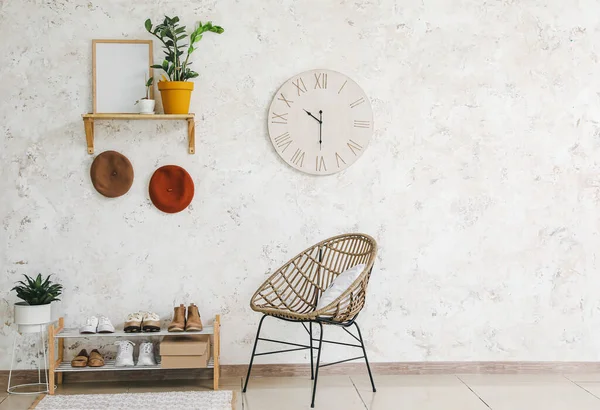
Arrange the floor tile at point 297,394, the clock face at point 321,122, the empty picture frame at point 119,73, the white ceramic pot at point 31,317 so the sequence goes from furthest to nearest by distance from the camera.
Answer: the clock face at point 321,122
the empty picture frame at point 119,73
the white ceramic pot at point 31,317
the floor tile at point 297,394

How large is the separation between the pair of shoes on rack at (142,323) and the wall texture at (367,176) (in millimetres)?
189

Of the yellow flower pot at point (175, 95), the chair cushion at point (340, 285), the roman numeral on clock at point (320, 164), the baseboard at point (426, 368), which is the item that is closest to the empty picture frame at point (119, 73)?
the yellow flower pot at point (175, 95)

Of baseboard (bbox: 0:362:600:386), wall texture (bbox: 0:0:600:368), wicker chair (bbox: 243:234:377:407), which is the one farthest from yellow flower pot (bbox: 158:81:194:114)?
baseboard (bbox: 0:362:600:386)

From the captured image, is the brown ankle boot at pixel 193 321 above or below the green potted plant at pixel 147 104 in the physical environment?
below

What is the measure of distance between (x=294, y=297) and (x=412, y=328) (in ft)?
2.34

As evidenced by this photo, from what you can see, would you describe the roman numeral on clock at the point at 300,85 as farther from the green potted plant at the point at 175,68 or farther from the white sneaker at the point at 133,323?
the white sneaker at the point at 133,323

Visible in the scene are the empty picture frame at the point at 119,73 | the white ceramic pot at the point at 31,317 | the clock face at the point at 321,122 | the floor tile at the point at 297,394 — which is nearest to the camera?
the floor tile at the point at 297,394

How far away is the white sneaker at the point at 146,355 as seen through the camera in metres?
3.62

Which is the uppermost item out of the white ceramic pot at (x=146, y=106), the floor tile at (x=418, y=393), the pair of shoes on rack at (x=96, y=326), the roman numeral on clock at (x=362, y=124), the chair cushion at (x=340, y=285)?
the white ceramic pot at (x=146, y=106)

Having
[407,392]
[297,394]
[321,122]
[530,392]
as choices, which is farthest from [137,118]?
[530,392]

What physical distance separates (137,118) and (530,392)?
98.4 inches

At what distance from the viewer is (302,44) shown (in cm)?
389

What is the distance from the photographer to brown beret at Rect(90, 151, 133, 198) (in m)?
3.78

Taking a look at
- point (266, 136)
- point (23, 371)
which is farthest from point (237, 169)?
point (23, 371)
